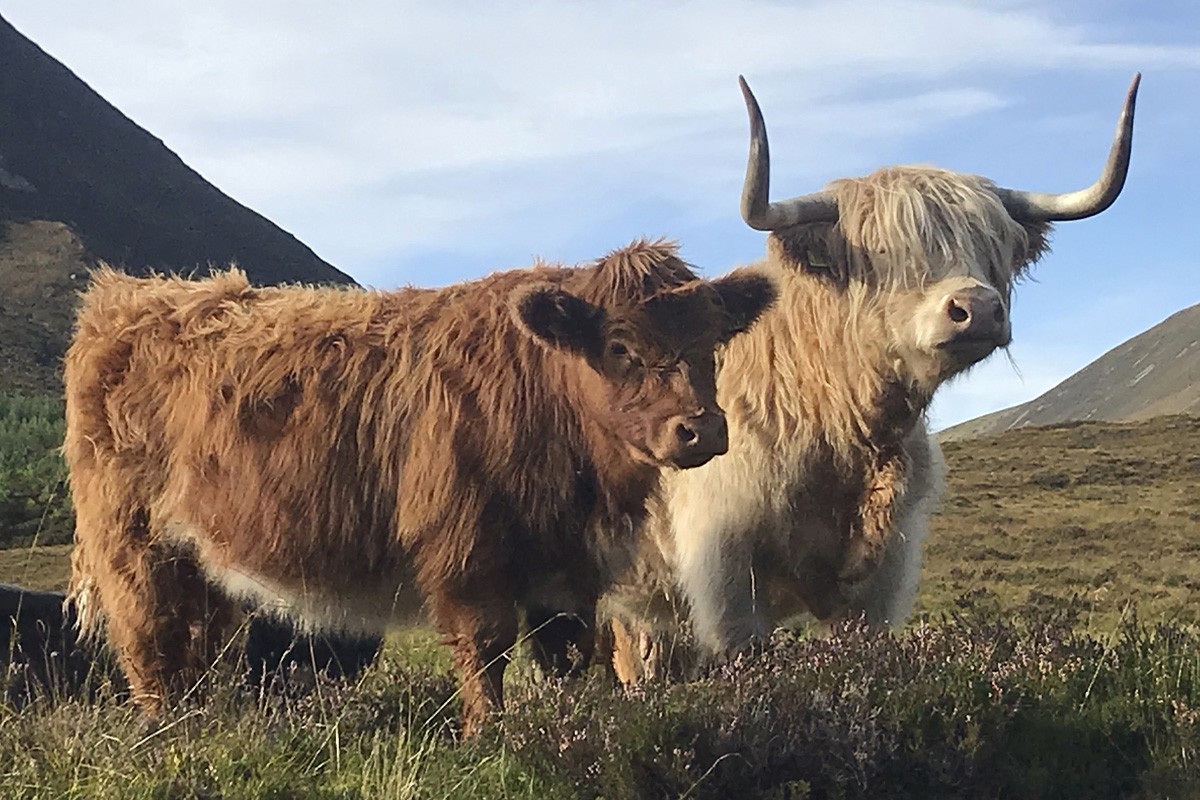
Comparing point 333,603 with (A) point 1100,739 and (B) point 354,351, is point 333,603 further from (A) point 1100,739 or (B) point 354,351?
(A) point 1100,739

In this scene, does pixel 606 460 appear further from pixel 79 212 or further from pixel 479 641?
pixel 79 212

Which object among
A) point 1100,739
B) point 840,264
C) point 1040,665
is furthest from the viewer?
point 840,264

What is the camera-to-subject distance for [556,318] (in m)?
4.53

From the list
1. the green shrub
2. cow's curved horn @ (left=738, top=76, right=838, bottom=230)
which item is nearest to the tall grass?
cow's curved horn @ (left=738, top=76, right=838, bottom=230)

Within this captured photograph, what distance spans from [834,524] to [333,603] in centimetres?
194

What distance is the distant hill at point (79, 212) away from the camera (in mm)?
66938

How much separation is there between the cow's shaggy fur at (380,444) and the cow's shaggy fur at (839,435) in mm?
399

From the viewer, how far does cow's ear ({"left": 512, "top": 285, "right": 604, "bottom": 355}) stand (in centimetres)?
450

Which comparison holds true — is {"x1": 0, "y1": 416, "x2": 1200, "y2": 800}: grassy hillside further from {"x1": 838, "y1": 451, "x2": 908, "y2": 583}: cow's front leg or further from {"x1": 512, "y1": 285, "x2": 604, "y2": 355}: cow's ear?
{"x1": 512, "y1": 285, "x2": 604, "y2": 355}: cow's ear

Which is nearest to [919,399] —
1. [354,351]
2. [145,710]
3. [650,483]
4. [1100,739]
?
[650,483]

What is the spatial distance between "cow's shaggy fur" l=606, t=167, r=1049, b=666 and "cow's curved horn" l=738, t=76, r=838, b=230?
0.06 m

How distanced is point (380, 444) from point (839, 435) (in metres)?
1.75

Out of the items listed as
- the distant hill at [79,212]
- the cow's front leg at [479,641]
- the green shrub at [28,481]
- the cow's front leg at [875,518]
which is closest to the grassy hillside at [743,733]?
the cow's front leg at [479,641]

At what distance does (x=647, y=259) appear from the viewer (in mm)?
4727
